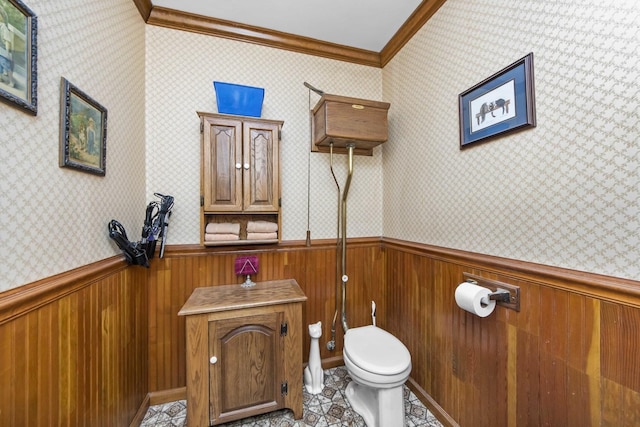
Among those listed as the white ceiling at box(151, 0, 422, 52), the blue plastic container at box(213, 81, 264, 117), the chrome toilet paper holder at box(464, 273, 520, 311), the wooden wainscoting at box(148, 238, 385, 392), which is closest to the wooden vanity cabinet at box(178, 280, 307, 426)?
the wooden wainscoting at box(148, 238, 385, 392)

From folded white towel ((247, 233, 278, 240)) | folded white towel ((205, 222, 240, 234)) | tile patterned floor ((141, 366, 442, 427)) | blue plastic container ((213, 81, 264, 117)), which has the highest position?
blue plastic container ((213, 81, 264, 117))

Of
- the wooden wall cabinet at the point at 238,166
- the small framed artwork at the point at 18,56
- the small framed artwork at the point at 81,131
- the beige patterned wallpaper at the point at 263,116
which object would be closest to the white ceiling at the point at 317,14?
the beige patterned wallpaper at the point at 263,116

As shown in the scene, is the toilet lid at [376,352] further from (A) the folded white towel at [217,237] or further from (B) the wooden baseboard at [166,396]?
(B) the wooden baseboard at [166,396]

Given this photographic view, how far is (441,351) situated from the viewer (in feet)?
5.14

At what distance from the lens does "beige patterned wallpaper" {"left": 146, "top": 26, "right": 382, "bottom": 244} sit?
69.9 inches

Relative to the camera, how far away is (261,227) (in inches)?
70.5

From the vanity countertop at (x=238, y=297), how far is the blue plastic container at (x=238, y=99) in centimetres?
123

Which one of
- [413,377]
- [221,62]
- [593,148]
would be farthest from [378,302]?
[221,62]

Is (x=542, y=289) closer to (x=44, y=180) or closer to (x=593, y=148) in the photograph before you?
(x=593, y=148)

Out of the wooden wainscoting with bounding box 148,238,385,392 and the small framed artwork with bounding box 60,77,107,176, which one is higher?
the small framed artwork with bounding box 60,77,107,176

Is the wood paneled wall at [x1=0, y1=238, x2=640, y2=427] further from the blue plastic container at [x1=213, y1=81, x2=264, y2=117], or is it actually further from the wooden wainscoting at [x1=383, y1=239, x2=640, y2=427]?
the blue plastic container at [x1=213, y1=81, x2=264, y2=117]

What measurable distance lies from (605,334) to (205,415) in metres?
1.86

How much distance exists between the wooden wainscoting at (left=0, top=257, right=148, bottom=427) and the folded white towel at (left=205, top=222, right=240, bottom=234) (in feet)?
1.64

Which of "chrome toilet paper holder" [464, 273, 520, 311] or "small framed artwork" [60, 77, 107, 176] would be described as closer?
"small framed artwork" [60, 77, 107, 176]
